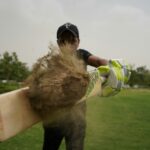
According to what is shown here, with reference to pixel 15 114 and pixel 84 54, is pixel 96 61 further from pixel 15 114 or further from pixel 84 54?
pixel 15 114

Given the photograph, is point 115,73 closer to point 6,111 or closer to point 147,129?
point 6,111

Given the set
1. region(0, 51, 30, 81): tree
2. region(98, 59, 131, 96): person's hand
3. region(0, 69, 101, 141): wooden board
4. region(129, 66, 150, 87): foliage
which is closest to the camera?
region(0, 69, 101, 141): wooden board

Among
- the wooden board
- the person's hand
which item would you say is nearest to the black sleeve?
the person's hand

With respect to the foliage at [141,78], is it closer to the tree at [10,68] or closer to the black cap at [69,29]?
the tree at [10,68]

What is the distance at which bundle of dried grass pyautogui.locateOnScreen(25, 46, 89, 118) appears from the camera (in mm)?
4266

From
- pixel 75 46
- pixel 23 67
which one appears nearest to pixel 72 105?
pixel 75 46

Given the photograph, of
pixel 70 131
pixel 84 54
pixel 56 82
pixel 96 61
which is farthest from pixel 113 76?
pixel 56 82

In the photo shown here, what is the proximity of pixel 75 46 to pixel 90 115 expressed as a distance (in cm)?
102

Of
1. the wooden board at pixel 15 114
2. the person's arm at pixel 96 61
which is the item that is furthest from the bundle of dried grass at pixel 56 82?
the person's arm at pixel 96 61

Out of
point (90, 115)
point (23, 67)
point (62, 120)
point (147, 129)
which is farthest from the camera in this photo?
point (23, 67)

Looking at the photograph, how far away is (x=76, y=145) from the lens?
5258 millimetres

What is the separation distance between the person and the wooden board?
587mm

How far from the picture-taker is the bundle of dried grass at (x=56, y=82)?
14.0 ft

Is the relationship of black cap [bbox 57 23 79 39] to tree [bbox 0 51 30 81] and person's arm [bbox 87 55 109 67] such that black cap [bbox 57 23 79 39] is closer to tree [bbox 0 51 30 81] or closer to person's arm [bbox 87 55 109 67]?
person's arm [bbox 87 55 109 67]
